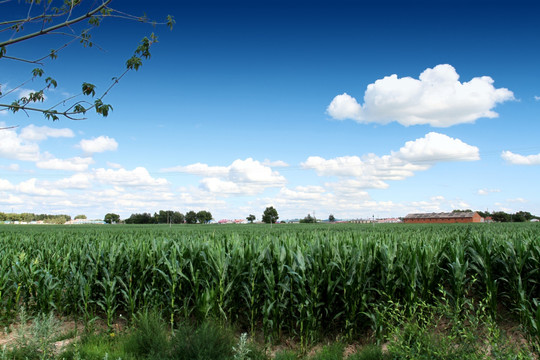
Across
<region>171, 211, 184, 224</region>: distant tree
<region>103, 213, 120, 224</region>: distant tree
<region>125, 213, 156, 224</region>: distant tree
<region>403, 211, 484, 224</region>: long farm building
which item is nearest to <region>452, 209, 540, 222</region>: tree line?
<region>403, 211, 484, 224</region>: long farm building

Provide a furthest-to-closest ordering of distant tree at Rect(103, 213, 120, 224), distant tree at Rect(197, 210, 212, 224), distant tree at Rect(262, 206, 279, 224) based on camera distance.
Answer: distant tree at Rect(103, 213, 120, 224) → distant tree at Rect(197, 210, 212, 224) → distant tree at Rect(262, 206, 279, 224)

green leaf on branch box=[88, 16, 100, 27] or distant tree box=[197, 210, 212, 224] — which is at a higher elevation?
green leaf on branch box=[88, 16, 100, 27]

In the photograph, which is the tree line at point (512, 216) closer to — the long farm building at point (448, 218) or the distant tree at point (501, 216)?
the distant tree at point (501, 216)

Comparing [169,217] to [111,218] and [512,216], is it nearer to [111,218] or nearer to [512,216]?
[111,218]

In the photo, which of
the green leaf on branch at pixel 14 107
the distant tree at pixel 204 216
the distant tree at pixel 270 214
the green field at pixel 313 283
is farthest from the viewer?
the distant tree at pixel 204 216

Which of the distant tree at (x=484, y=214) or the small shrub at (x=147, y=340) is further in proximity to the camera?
the distant tree at (x=484, y=214)

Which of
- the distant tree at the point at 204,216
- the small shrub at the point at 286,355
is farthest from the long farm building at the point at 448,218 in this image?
the small shrub at the point at 286,355

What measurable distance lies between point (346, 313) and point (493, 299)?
2725 mm

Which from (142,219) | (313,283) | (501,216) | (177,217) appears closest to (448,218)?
(501,216)

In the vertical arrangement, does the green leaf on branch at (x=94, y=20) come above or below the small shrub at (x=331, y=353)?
above

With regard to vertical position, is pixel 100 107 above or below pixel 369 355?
above

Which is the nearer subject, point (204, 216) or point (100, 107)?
point (100, 107)

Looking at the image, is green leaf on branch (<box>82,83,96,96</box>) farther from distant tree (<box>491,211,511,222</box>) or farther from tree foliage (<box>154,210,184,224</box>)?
distant tree (<box>491,211,511,222</box>)

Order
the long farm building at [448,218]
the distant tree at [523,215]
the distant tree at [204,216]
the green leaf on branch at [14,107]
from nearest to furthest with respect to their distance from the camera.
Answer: the green leaf on branch at [14,107] → the long farm building at [448,218] → the distant tree at [523,215] → the distant tree at [204,216]
